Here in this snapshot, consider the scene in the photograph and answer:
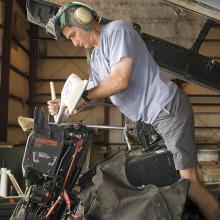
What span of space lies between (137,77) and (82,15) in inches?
16.3

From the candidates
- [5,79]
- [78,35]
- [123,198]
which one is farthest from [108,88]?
[5,79]

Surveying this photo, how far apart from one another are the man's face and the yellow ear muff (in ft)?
0.22

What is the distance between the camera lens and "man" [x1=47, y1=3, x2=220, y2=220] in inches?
77.2

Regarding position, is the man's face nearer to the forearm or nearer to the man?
the man

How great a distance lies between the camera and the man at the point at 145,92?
6.43 feet

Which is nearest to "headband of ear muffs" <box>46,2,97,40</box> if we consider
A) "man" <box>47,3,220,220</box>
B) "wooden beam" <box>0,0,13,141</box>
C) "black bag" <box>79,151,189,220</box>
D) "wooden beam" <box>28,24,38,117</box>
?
"man" <box>47,3,220,220</box>

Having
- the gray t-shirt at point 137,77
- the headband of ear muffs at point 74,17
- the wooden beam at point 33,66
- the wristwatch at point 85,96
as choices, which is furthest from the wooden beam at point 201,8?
the wooden beam at point 33,66

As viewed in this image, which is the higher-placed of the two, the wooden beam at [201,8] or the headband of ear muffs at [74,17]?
the wooden beam at [201,8]

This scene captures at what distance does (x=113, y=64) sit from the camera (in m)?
1.97

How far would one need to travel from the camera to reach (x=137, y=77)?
203 cm

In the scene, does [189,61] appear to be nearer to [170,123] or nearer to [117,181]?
[170,123]

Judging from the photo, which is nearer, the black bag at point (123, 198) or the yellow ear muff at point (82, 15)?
the black bag at point (123, 198)

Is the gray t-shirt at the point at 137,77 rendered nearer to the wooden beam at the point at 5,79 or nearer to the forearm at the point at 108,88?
the forearm at the point at 108,88

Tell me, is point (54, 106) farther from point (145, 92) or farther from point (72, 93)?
point (145, 92)
